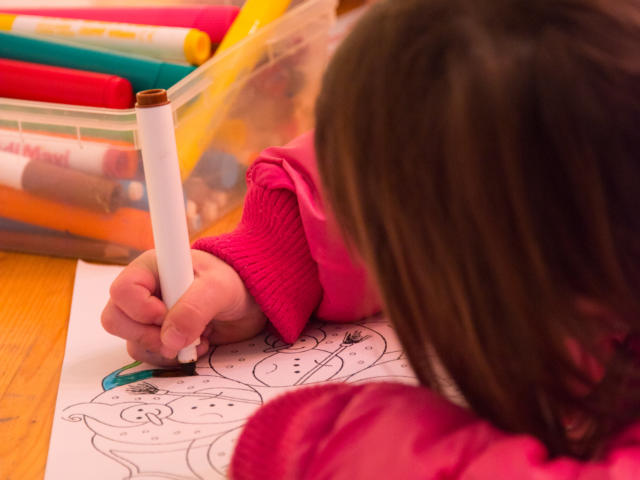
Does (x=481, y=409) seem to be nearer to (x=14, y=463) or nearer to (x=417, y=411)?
(x=417, y=411)

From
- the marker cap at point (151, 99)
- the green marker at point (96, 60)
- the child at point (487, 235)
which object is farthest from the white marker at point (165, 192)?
the green marker at point (96, 60)

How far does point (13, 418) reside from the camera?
1.33ft

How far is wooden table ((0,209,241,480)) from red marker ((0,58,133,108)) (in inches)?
5.0

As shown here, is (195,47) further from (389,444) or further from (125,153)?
(389,444)

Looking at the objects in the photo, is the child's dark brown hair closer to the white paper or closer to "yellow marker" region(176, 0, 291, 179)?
the white paper

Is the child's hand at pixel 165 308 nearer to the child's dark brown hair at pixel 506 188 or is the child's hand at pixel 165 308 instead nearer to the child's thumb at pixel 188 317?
the child's thumb at pixel 188 317

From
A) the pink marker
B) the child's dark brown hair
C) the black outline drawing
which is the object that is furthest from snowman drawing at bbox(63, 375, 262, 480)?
the pink marker

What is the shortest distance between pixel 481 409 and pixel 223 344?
0.23 meters

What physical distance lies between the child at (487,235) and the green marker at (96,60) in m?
0.38

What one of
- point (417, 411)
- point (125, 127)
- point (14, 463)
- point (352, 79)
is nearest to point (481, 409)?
point (417, 411)

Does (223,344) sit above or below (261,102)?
below

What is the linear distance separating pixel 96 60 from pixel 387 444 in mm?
487

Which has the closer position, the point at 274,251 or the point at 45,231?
the point at 274,251

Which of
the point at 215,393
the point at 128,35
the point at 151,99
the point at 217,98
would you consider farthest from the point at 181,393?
the point at 128,35
